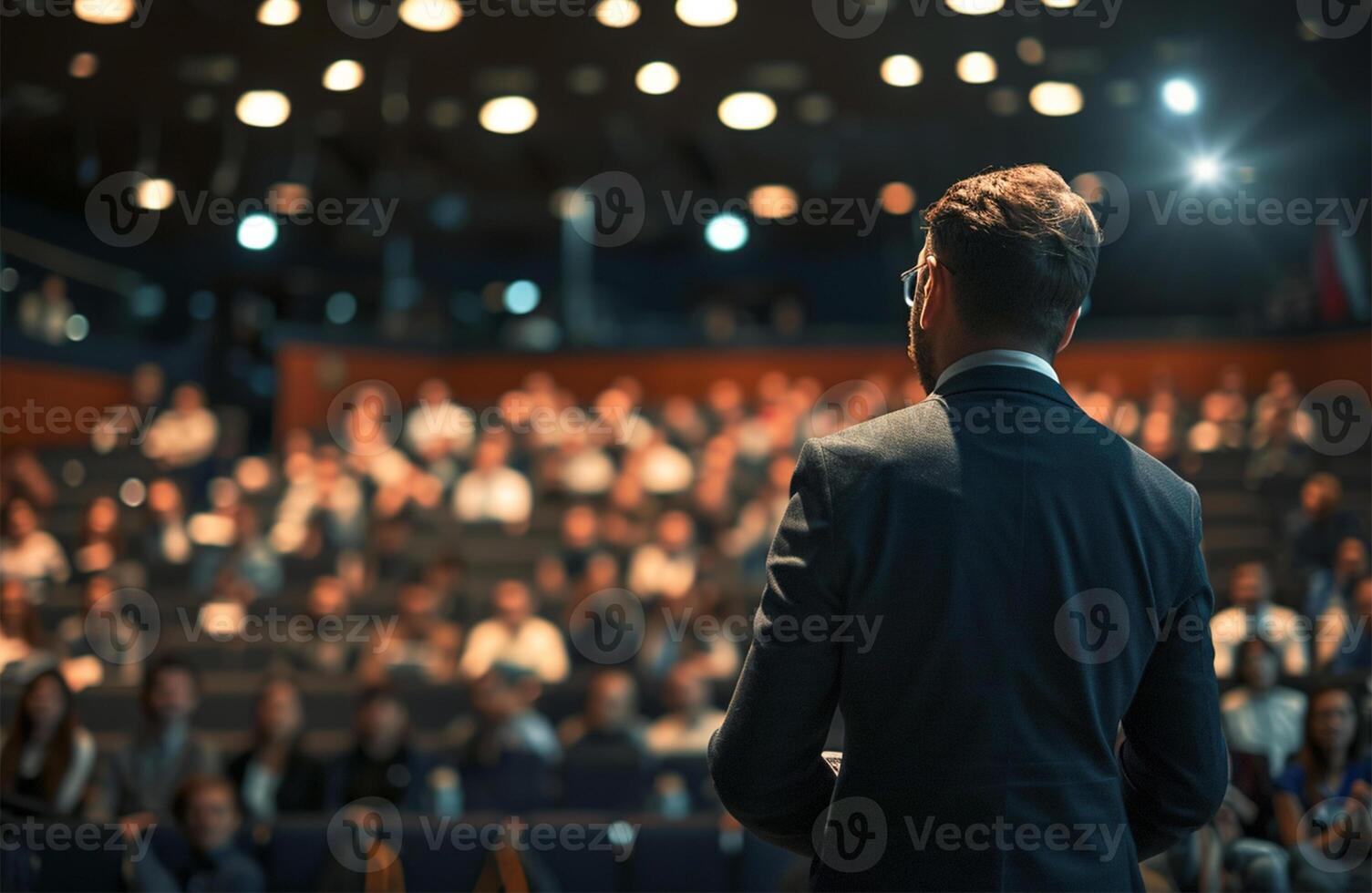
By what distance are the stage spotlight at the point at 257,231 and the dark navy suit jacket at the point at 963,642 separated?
8507mm

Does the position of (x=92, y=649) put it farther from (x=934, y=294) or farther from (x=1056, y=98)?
(x=1056, y=98)

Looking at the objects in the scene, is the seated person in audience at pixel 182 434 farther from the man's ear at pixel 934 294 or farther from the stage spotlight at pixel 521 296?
the man's ear at pixel 934 294

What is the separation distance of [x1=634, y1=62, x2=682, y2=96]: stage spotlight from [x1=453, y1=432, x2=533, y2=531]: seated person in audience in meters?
2.20

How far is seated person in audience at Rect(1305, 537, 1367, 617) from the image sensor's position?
4.52 metres

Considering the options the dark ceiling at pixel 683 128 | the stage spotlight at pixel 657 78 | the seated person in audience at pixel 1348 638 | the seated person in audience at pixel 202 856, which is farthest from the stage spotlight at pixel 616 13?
the seated person in audience at pixel 202 856

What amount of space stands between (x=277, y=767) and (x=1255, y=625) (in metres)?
3.09

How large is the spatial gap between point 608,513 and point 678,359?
4.44 metres

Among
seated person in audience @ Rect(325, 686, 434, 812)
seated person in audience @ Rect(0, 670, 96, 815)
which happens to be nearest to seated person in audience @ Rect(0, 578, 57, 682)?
seated person in audience @ Rect(0, 670, 96, 815)
